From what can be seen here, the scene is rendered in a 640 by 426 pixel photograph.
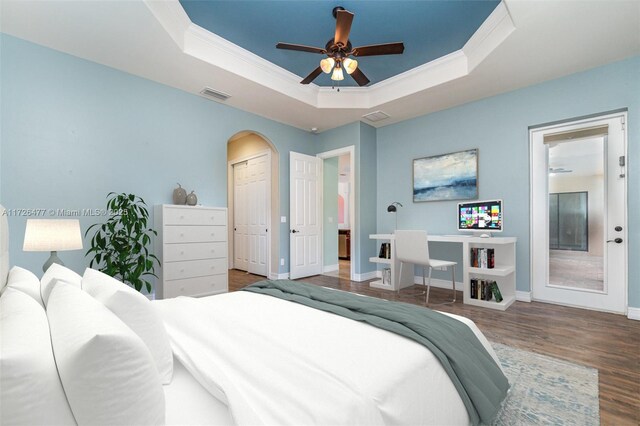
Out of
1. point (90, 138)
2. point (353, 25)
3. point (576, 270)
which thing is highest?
point (353, 25)

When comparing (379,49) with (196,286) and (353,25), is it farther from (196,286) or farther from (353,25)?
(196,286)

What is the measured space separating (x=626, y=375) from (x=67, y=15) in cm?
502

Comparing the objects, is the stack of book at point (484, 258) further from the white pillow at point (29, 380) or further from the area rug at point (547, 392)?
the white pillow at point (29, 380)

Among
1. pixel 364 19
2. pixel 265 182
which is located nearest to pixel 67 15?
pixel 364 19

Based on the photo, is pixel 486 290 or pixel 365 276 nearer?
pixel 486 290

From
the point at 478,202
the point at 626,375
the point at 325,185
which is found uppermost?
the point at 325,185

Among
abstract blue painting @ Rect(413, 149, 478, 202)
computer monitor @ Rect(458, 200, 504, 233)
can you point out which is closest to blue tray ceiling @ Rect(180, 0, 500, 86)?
abstract blue painting @ Rect(413, 149, 478, 202)

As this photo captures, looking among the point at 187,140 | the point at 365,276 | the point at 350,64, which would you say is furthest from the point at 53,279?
the point at 365,276

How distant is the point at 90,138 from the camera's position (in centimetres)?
315

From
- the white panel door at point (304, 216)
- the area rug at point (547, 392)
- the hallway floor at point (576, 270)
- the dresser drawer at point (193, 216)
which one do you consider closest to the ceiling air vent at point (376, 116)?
the white panel door at point (304, 216)

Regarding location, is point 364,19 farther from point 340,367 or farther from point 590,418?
point 590,418

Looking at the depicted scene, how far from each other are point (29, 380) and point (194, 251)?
311 centimetres

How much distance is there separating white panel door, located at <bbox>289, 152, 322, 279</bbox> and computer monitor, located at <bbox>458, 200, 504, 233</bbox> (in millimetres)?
2489

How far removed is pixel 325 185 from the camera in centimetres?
590
